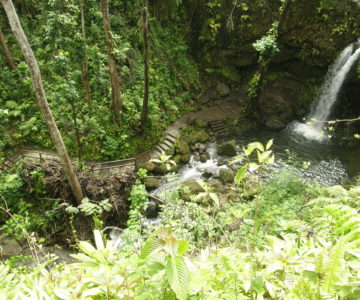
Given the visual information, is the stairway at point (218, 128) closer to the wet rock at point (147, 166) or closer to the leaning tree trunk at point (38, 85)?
the wet rock at point (147, 166)

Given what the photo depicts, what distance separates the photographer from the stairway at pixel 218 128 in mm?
13852

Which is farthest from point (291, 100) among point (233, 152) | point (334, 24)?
point (233, 152)

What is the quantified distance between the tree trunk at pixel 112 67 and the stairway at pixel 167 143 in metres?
2.33

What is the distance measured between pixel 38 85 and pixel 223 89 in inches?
457

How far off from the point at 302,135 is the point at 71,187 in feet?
39.2

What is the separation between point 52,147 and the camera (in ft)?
35.3

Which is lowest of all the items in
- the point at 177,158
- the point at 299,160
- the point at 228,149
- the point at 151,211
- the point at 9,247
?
the point at 9,247

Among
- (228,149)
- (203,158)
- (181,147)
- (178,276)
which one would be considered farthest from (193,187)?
(178,276)

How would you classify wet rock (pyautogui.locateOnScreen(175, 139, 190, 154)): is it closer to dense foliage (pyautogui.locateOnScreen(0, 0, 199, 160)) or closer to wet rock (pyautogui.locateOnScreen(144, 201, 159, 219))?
dense foliage (pyautogui.locateOnScreen(0, 0, 199, 160))

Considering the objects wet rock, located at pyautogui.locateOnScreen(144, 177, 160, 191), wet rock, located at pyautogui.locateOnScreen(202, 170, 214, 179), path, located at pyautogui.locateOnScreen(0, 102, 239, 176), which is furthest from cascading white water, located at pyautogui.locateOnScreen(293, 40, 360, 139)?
wet rock, located at pyautogui.locateOnScreen(144, 177, 160, 191)

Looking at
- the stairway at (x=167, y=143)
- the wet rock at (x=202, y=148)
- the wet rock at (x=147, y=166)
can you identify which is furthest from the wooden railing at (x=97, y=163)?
the wet rock at (x=202, y=148)

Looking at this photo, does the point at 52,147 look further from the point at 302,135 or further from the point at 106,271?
the point at 302,135

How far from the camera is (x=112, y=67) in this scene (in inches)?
396

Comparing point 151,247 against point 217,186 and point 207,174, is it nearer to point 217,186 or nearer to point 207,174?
point 217,186
